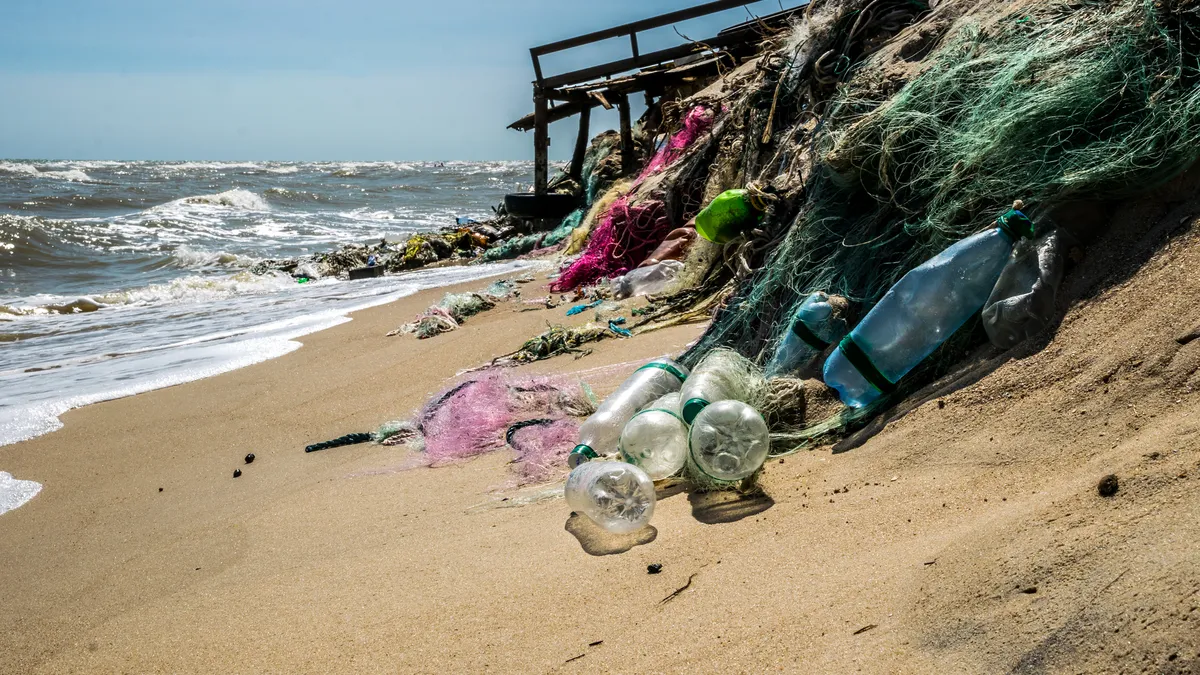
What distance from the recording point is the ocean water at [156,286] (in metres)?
7.29

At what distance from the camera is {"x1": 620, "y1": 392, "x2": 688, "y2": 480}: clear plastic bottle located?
3291 mm

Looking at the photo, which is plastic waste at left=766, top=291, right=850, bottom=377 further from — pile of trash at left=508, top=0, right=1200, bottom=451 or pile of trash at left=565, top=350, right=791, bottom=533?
pile of trash at left=565, top=350, right=791, bottom=533

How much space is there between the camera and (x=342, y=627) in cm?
257

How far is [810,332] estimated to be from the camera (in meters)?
3.62

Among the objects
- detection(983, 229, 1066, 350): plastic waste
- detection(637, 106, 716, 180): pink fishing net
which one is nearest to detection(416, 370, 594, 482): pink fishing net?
detection(983, 229, 1066, 350): plastic waste

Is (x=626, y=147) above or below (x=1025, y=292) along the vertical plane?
above

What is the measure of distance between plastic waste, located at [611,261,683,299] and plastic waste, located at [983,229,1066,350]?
396 centimetres

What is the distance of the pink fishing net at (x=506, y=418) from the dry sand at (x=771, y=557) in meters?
0.18

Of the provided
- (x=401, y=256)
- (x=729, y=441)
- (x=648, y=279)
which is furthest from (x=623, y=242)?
(x=401, y=256)

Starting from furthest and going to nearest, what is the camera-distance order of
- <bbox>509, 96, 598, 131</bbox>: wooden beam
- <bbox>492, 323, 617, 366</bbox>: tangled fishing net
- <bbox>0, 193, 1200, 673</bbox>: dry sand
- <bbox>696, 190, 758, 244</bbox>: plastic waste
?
<bbox>509, 96, 598, 131</bbox>: wooden beam < <bbox>492, 323, 617, 366</bbox>: tangled fishing net < <bbox>696, 190, 758, 244</bbox>: plastic waste < <bbox>0, 193, 1200, 673</bbox>: dry sand

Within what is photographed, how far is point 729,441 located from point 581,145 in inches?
571

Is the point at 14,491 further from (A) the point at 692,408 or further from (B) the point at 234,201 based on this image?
(B) the point at 234,201

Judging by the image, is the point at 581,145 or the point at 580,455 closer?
the point at 580,455

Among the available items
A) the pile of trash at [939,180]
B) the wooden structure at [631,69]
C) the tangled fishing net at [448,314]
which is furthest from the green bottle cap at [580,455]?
the wooden structure at [631,69]
